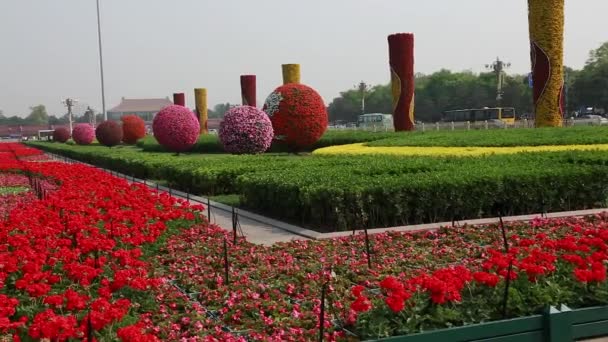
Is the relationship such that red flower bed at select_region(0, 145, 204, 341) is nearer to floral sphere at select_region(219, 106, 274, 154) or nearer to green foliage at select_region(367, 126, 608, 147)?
green foliage at select_region(367, 126, 608, 147)

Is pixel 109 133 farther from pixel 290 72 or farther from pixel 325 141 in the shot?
pixel 325 141

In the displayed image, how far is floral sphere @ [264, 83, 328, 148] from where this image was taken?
22828 millimetres

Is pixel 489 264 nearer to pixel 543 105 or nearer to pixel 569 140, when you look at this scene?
pixel 569 140

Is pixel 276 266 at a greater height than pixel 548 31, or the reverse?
pixel 548 31

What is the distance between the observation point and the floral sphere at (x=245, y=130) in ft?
67.9

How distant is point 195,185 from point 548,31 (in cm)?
1284

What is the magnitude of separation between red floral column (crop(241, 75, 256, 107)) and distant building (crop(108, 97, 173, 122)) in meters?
106

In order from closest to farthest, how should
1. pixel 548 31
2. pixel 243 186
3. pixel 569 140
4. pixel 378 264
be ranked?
1. pixel 378 264
2. pixel 243 186
3. pixel 569 140
4. pixel 548 31

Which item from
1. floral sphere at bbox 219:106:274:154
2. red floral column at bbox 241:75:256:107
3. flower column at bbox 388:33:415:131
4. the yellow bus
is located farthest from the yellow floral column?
the yellow bus

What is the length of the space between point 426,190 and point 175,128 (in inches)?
743

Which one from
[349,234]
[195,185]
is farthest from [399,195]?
[195,185]

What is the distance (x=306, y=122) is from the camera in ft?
75.2

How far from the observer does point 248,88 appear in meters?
38.8

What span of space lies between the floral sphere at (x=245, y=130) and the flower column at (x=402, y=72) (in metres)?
6.60
